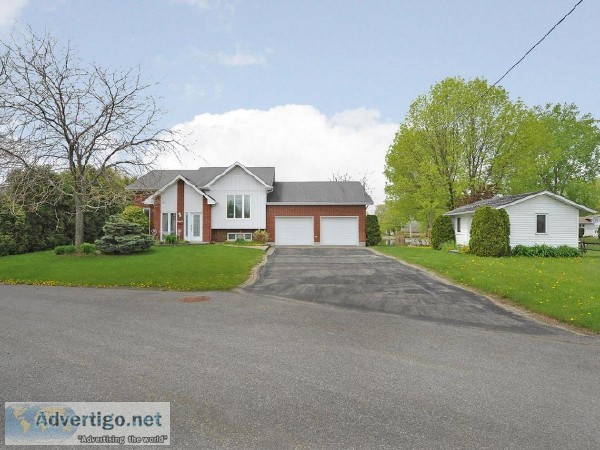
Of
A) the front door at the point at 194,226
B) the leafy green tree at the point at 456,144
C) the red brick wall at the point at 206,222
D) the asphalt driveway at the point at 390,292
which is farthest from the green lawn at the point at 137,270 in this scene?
the leafy green tree at the point at 456,144

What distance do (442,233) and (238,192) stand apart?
56.6 ft

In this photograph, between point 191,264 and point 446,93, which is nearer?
point 191,264

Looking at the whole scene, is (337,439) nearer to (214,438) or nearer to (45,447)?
(214,438)

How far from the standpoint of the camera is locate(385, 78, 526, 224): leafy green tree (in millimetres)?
29938

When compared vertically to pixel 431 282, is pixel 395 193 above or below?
above

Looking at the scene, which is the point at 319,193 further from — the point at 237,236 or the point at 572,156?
the point at 572,156

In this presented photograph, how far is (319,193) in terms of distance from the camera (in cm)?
3145

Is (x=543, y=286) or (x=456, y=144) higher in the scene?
(x=456, y=144)

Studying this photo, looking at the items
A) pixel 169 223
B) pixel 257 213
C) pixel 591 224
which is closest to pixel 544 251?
pixel 257 213

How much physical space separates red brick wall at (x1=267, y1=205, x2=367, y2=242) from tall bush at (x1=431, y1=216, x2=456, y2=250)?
18.7 ft

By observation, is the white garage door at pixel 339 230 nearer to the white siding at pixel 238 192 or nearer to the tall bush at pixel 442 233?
the white siding at pixel 238 192

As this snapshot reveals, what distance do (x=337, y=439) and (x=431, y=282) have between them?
34.2ft

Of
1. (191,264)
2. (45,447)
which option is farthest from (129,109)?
(45,447)

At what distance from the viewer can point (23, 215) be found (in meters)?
21.6
